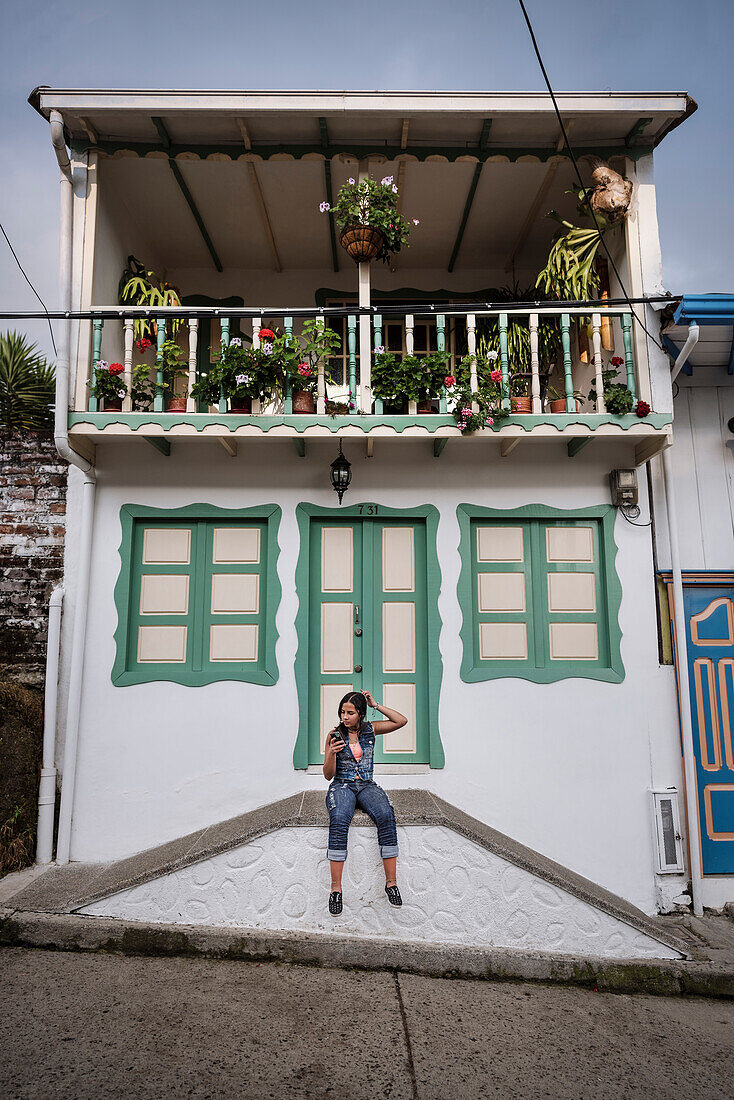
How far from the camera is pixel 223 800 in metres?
5.56

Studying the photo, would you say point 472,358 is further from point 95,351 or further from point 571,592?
point 95,351

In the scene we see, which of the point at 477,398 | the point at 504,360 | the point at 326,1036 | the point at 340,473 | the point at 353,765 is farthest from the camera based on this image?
the point at 340,473

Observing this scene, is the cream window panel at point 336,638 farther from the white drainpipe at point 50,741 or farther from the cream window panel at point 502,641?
the white drainpipe at point 50,741

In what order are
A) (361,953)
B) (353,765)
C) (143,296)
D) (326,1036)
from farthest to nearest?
(143,296) → (353,765) → (361,953) → (326,1036)

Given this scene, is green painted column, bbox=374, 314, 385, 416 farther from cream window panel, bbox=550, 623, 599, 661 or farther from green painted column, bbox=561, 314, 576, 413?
cream window panel, bbox=550, 623, 599, 661

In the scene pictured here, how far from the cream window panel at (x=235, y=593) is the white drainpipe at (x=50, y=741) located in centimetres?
134

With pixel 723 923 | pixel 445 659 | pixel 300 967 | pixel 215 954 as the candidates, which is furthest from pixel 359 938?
pixel 723 923

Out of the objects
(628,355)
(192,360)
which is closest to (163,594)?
(192,360)

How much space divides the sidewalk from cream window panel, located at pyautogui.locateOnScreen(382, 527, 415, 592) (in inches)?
109

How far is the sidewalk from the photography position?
4.49 metres

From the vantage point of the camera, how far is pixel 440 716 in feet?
18.7

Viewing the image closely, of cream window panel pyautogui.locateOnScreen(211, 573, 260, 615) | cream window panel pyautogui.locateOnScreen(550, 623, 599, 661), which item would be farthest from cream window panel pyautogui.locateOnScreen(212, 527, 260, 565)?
cream window panel pyautogui.locateOnScreen(550, 623, 599, 661)

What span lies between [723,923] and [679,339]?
487cm

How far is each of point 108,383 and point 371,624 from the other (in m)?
3.00
